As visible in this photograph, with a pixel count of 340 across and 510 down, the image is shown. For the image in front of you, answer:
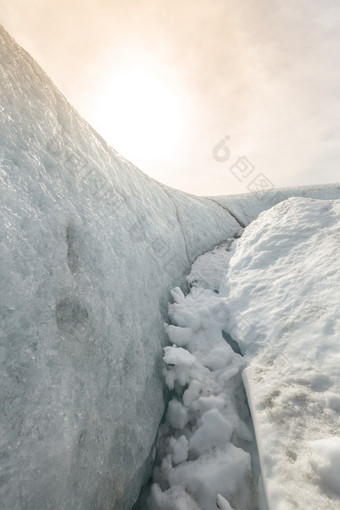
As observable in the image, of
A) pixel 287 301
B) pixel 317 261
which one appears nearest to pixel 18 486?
pixel 287 301

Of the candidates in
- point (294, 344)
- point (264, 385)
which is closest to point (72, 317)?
point (264, 385)

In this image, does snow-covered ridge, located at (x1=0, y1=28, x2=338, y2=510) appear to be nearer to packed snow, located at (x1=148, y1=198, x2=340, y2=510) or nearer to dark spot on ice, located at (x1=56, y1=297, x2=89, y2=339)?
dark spot on ice, located at (x1=56, y1=297, x2=89, y2=339)

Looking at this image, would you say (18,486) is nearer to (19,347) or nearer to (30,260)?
(19,347)

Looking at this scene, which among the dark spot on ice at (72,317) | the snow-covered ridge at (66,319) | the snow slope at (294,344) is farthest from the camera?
the dark spot on ice at (72,317)

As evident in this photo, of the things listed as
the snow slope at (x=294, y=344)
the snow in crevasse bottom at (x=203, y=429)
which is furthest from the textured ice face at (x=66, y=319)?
the snow slope at (x=294, y=344)

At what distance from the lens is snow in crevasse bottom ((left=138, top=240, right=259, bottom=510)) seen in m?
1.53

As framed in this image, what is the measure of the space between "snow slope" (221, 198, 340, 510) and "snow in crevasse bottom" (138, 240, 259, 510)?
169mm

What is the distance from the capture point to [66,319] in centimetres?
150

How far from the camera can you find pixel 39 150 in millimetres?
1914

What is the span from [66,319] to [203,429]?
1212 mm

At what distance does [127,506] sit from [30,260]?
1.52 m

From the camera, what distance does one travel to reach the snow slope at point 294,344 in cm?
131

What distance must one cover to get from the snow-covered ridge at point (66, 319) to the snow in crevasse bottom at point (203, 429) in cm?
15

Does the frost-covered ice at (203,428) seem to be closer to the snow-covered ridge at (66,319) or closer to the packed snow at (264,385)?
the packed snow at (264,385)
